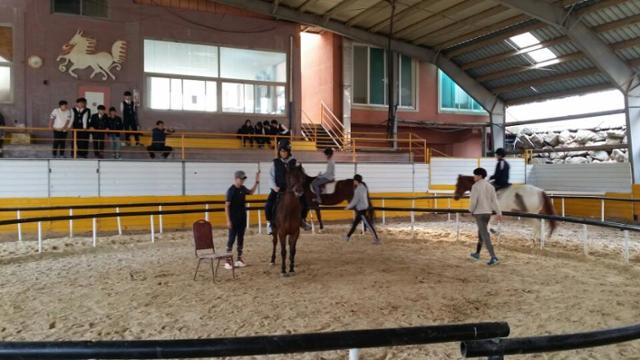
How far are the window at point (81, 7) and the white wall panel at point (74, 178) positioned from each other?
741cm

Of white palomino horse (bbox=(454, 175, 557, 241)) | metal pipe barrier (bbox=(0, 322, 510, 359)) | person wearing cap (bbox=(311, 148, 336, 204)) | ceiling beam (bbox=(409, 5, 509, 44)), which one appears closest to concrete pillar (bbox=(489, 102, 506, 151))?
ceiling beam (bbox=(409, 5, 509, 44))

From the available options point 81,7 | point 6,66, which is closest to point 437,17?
point 81,7

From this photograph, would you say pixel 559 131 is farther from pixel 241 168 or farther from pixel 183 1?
pixel 183 1

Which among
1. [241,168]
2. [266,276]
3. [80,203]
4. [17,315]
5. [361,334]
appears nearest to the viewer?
[361,334]

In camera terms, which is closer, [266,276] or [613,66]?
[266,276]

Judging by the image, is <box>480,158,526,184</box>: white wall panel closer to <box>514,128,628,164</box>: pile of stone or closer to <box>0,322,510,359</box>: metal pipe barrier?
<box>514,128,628,164</box>: pile of stone

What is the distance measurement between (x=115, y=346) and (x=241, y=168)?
1427cm

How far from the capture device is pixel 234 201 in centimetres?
843

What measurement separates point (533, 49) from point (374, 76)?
7898 millimetres

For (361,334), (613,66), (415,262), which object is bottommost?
(415,262)

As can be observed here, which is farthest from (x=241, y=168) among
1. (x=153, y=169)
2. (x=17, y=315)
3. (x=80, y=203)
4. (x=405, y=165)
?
(x=17, y=315)

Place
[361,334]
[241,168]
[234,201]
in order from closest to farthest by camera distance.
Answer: [361,334], [234,201], [241,168]

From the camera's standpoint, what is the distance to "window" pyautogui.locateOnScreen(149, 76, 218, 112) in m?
19.1

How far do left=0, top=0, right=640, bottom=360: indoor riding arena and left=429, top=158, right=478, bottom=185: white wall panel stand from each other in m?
0.10
